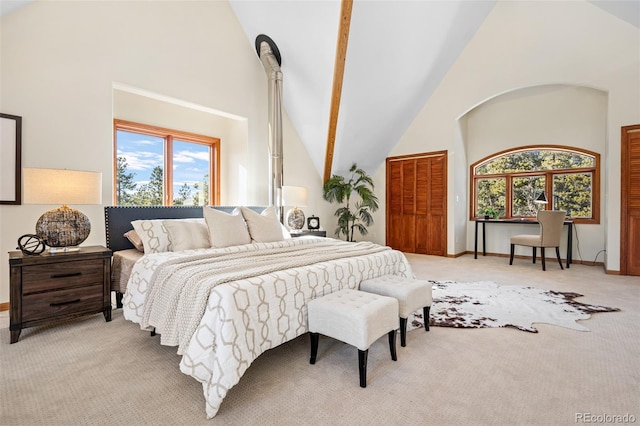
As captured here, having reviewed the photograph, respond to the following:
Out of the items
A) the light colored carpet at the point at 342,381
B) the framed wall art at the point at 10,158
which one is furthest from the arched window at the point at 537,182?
the framed wall art at the point at 10,158

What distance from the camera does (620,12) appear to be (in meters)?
4.12

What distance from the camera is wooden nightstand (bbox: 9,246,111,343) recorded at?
2.28 meters

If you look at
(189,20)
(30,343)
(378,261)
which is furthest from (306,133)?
(30,343)

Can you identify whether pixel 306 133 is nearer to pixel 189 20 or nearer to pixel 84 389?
pixel 189 20

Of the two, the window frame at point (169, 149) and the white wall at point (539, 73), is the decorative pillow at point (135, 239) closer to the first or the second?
the window frame at point (169, 149)

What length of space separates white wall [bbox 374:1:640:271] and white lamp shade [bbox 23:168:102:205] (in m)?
5.48

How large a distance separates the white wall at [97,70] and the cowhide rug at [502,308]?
367cm

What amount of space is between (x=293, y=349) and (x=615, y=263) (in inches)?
194

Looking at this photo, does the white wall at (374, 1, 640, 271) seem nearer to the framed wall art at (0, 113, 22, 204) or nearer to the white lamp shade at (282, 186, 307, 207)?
the white lamp shade at (282, 186, 307, 207)

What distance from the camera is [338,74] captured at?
4598 mm

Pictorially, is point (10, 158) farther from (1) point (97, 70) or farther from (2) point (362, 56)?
(2) point (362, 56)

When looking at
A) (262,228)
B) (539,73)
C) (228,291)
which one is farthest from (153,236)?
(539,73)

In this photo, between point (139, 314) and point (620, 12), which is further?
point (620, 12)

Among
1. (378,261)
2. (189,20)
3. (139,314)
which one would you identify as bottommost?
(139,314)
